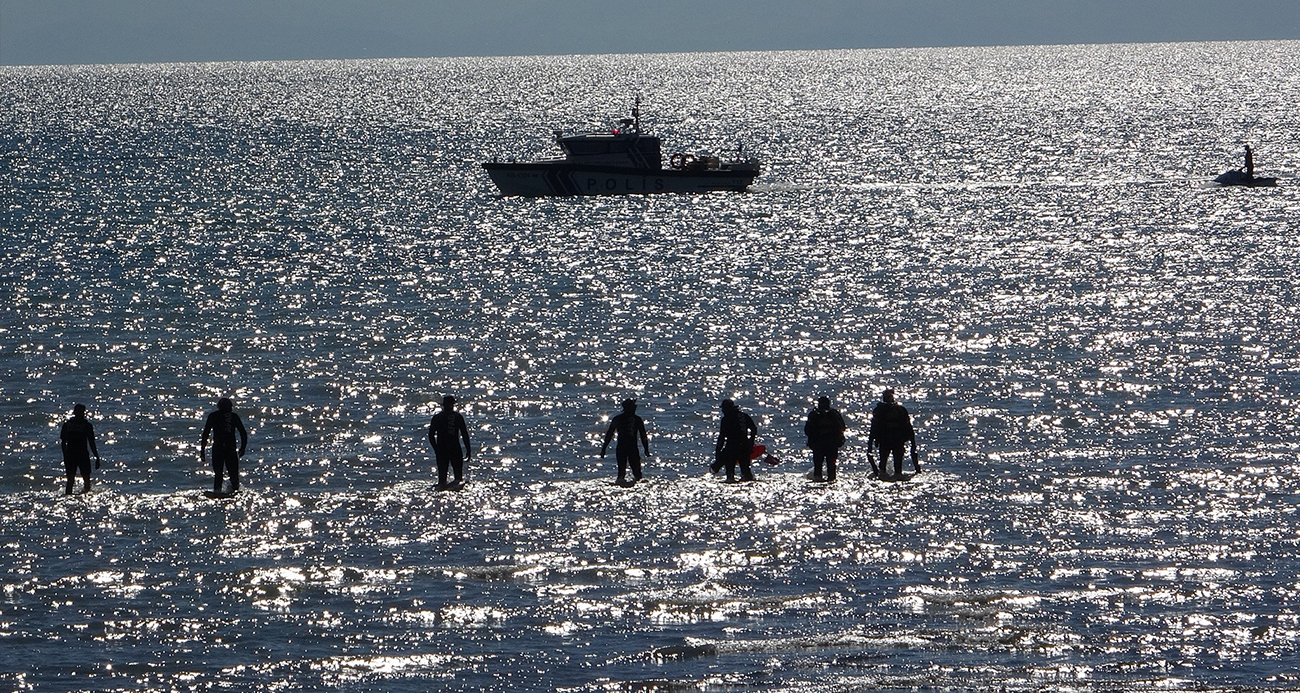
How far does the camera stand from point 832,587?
59.9 ft

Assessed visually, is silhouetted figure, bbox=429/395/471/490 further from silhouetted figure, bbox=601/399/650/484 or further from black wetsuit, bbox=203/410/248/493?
black wetsuit, bbox=203/410/248/493

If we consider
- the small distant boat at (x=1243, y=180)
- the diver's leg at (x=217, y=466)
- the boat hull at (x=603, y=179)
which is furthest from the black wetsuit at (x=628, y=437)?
the small distant boat at (x=1243, y=180)

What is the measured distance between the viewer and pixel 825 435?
77.0 ft

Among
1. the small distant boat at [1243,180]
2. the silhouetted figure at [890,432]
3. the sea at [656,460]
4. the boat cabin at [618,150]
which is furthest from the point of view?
the small distant boat at [1243,180]

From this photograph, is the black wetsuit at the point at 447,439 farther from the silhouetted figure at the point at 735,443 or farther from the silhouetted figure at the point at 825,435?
the silhouetted figure at the point at 825,435

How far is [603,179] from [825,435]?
195 ft

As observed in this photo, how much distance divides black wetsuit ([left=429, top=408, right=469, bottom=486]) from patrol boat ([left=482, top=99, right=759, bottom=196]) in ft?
183

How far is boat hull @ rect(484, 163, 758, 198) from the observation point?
82000 mm

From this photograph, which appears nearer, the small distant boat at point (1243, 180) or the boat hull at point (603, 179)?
the boat hull at point (603, 179)

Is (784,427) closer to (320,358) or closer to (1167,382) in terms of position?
(1167,382)

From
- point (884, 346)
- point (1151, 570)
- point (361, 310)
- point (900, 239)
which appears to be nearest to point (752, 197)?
point (900, 239)

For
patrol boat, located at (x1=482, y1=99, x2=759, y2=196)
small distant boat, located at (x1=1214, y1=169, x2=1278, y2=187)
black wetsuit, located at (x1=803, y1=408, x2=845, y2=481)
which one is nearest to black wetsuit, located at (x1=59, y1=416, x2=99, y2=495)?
black wetsuit, located at (x1=803, y1=408, x2=845, y2=481)

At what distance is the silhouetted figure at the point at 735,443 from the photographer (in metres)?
23.3

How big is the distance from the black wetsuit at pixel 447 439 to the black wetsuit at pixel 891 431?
17.7 ft
